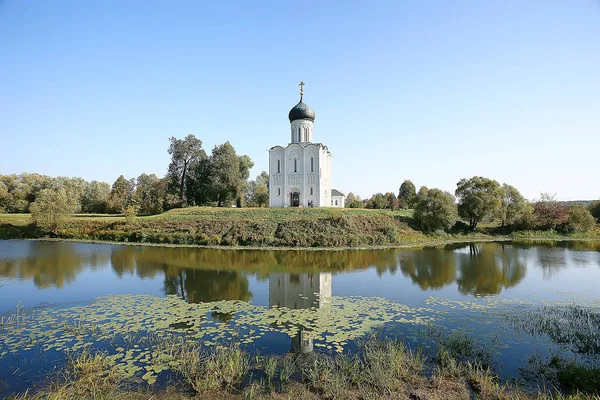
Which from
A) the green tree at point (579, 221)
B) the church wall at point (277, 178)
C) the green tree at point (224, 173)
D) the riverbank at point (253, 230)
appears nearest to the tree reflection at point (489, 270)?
the riverbank at point (253, 230)

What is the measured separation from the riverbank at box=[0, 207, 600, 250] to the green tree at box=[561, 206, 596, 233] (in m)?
3.01

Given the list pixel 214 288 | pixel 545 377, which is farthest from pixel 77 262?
pixel 545 377

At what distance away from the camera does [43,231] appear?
35.3 meters

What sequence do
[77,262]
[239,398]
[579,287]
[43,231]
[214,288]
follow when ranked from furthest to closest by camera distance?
[43,231], [77,262], [579,287], [214,288], [239,398]

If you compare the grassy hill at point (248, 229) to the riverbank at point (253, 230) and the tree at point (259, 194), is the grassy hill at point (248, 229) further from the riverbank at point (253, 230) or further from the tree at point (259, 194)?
the tree at point (259, 194)

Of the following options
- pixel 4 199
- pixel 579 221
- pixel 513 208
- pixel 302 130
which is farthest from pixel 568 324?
pixel 4 199

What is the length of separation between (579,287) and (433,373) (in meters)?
13.3

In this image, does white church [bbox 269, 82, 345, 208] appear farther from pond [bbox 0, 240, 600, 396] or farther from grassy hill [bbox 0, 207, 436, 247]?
pond [bbox 0, 240, 600, 396]

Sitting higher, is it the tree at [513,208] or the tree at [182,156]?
the tree at [182,156]

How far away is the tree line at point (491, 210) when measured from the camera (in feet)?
127

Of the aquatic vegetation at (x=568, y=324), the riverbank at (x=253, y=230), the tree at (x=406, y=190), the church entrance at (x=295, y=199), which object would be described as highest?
the tree at (x=406, y=190)

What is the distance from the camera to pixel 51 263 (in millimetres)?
20344

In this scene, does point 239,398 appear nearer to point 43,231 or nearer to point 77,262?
point 77,262

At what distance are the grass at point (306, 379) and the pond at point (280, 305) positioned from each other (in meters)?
0.57
